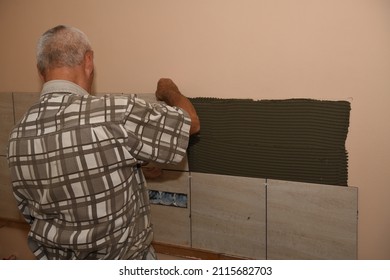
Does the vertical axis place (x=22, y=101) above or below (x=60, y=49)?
below

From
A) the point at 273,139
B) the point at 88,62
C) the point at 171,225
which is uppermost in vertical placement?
the point at 88,62

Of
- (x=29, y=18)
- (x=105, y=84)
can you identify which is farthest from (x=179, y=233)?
(x=29, y=18)

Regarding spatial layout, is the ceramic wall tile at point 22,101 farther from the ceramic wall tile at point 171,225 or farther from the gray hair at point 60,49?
the ceramic wall tile at point 171,225

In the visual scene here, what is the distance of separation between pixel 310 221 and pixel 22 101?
122 cm

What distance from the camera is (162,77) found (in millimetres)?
1271

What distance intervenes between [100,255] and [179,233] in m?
0.40

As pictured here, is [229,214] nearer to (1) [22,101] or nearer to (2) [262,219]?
(2) [262,219]

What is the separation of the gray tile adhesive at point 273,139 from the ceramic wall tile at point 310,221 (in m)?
0.04

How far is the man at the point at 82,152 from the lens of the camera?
89cm

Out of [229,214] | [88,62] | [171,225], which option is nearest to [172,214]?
[171,225]

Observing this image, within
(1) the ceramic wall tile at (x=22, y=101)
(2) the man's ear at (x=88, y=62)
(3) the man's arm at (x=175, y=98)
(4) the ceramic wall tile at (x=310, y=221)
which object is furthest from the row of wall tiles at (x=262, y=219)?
(1) the ceramic wall tile at (x=22, y=101)

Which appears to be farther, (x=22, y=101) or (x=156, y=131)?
(x=22, y=101)

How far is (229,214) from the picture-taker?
4.09ft

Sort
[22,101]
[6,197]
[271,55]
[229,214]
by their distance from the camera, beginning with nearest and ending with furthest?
[271,55]
[229,214]
[22,101]
[6,197]
